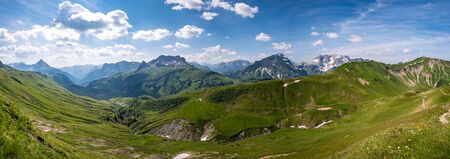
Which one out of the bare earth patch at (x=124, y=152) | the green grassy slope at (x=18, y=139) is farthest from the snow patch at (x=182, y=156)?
the green grassy slope at (x=18, y=139)

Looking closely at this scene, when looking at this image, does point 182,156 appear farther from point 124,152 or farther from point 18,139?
point 18,139

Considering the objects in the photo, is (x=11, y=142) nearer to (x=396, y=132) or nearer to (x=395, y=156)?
(x=395, y=156)

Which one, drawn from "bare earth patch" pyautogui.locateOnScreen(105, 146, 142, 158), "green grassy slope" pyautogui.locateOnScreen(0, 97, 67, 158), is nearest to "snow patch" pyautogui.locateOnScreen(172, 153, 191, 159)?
"bare earth patch" pyautogui.locateOnScreen(105, 146, 142, 158)

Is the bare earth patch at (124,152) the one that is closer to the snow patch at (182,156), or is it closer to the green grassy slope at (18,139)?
the snow patch at (182,156)

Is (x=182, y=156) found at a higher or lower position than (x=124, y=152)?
lower

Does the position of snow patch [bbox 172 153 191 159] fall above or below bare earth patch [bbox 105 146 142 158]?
below

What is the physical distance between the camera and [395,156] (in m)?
32.0

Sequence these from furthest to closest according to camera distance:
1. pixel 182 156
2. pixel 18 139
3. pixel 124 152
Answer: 1. pixel 124 152
2. pixel 182 156
3. pixel 18 139

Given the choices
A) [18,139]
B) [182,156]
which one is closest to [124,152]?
[182,156]

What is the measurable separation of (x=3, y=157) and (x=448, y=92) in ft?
555

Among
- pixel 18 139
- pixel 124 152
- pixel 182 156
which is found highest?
pixel 18 139

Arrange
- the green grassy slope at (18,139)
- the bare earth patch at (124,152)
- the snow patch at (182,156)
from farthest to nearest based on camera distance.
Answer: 1. the bare earth patch at (124,152)
2. the snow patch at (182,156)
3. the green grassy slope at (18,139)

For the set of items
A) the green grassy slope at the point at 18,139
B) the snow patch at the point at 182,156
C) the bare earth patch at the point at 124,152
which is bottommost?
the snow patch at the point at 182,156

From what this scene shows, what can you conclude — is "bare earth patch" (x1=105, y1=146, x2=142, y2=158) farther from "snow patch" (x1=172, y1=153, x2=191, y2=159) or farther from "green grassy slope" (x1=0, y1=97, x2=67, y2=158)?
"green grassy slope" (x1=0, y1=97, x2=67, y2=158)
